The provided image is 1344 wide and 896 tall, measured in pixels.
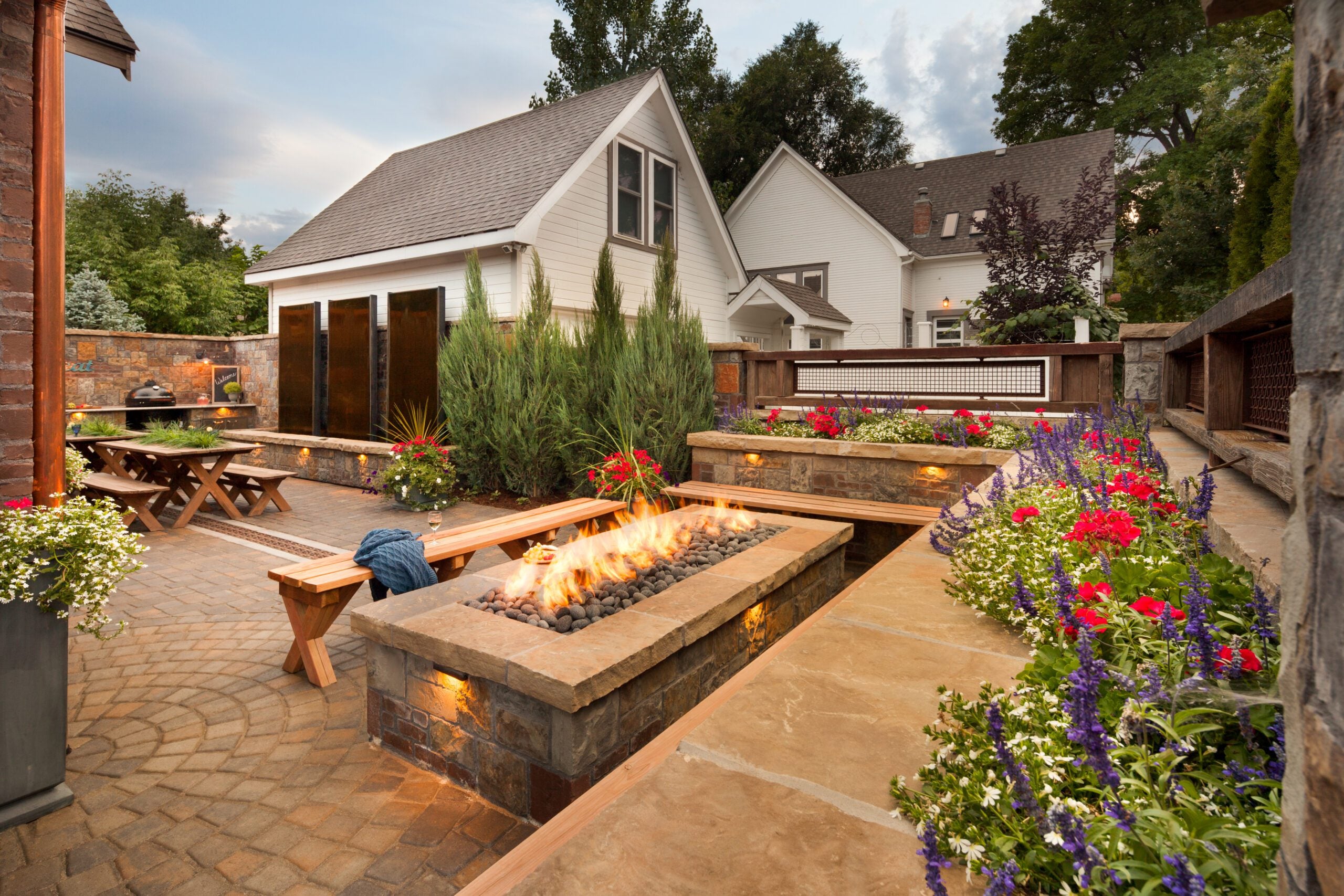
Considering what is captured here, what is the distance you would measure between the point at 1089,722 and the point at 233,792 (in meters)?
3.01

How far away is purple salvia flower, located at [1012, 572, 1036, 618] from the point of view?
2.12 meters

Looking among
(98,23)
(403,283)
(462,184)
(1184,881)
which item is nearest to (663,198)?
(462,184)

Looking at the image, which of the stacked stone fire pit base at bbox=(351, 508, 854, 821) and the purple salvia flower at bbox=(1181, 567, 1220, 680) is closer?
the purple salvia flower at bbox=(1181, 567, 1220, 680)

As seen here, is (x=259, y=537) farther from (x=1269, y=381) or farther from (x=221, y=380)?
(x=221, y=380)

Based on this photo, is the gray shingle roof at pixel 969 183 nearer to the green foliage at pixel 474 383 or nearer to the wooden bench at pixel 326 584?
the green foliage at pixel 474 383

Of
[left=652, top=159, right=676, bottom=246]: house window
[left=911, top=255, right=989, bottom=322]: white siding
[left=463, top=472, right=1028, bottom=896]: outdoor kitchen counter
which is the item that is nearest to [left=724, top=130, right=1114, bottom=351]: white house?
[left=911, top=255, right=989, bottom=322]: white siding

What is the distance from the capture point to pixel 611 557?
4004 mm

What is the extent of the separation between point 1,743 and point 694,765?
265 cm

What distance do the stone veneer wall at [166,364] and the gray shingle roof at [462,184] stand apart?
2.05 m

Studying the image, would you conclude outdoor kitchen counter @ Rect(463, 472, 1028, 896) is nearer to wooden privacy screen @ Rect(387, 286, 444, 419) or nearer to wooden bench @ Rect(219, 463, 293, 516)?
Answer: wooden bench @ Rect(219, 463, 293, 516)

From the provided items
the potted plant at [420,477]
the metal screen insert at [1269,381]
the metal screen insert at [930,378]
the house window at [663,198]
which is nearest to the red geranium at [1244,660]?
the metal screen insert at [1269,381]

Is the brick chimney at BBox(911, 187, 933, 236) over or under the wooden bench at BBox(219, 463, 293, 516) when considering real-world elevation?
over

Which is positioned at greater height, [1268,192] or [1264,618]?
[1268,192]

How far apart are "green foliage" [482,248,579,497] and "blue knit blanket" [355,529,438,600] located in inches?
176
